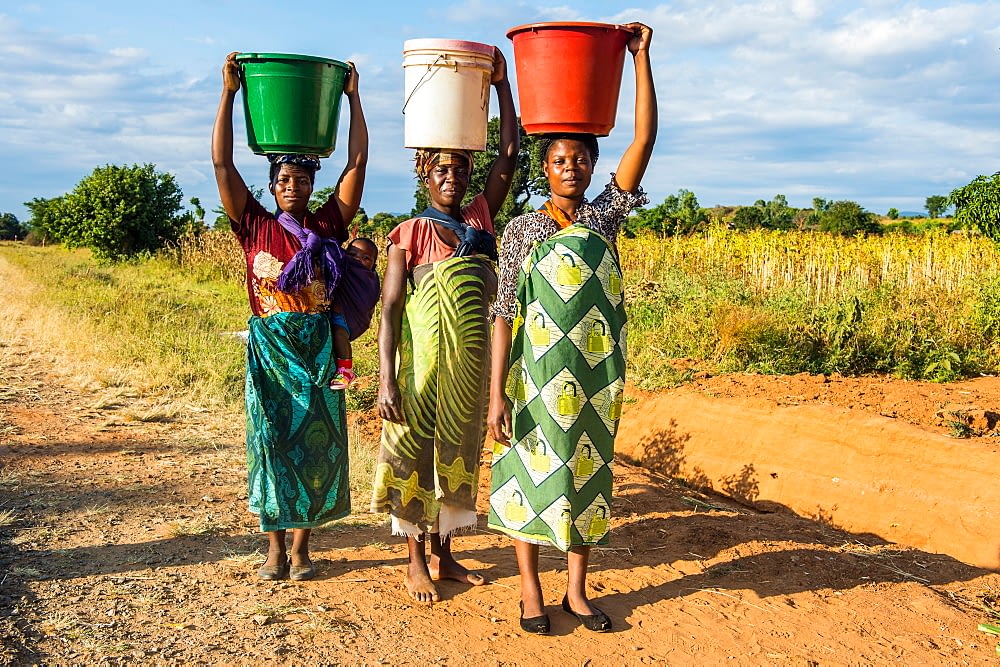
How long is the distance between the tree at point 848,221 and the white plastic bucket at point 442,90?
890 inches

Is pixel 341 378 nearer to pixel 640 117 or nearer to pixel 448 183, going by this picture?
pixel 448 183

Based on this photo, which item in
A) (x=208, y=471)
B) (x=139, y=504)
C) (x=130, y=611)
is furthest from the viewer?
(x=208, y=471)

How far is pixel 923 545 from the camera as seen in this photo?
5.17 meters

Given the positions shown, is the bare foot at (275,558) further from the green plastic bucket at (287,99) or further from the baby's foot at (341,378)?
the green plastic bucket at (287,99)

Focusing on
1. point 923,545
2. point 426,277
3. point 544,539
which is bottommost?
point 923,545

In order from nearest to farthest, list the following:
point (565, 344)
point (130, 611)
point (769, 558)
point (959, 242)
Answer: point (565, 344) → point (130, 611) → point (769, 558) → point (959, 242)

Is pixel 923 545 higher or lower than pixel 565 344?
lower

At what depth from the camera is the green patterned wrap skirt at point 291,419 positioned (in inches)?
131

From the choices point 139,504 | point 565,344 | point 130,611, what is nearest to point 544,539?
point 565,344

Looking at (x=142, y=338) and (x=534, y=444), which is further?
(x=142, y=338)

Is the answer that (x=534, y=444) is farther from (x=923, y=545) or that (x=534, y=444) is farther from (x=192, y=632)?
(x=923, y=545)

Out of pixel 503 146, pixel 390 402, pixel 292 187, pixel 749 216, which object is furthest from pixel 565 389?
pixel 749 216

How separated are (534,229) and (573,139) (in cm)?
34

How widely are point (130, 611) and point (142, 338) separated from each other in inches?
245
